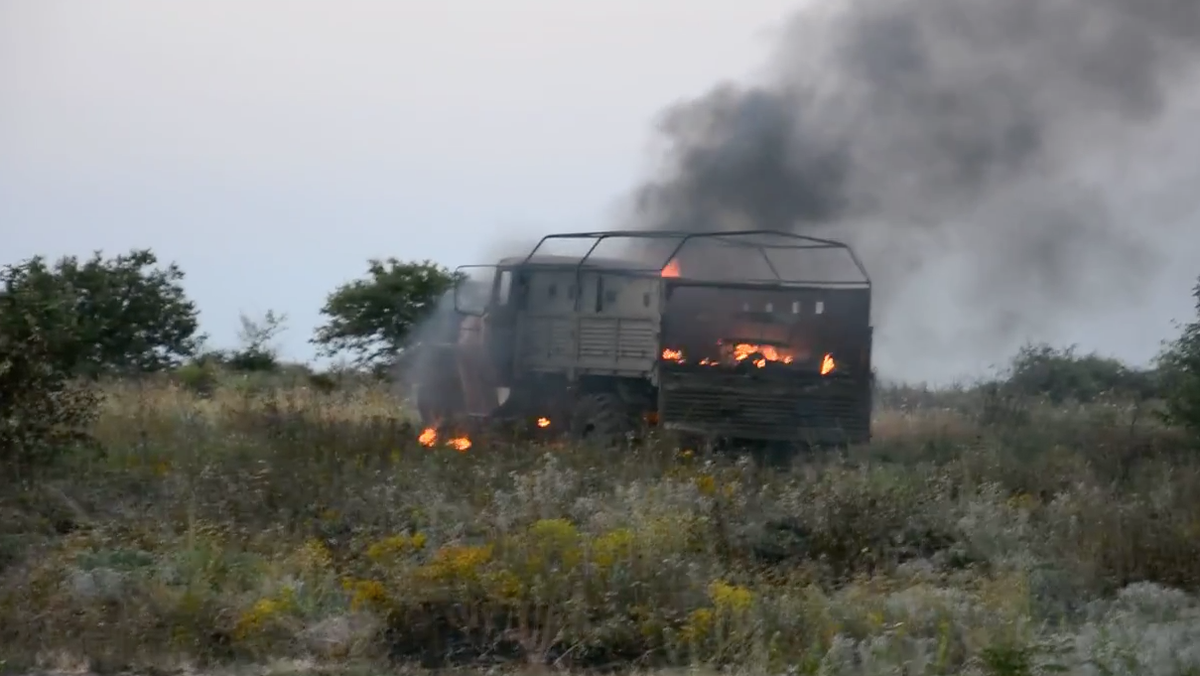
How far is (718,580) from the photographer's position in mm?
9219

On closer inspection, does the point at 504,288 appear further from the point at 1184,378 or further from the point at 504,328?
the point at 1184,378

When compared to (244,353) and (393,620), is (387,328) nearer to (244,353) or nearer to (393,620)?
(244,353)

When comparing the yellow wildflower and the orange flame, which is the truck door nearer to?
the orange flame

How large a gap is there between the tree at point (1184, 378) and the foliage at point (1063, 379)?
6.89 m

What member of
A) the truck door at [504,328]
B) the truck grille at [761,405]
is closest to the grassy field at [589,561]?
the truck grille at [761,405]

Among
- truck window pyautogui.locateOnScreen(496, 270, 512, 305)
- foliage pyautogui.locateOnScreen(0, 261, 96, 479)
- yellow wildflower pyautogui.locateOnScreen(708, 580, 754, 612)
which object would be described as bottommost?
yellow wildflower pyautogui.locateOnScreen(708, 580, 754, 612)

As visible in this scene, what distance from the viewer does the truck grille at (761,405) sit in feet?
56.6

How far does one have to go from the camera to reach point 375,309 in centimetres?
3519

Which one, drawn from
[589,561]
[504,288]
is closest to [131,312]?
[504,288]

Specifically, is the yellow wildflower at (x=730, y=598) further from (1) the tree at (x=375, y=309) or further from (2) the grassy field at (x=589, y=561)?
(1) the tree at (x=375, y=309)

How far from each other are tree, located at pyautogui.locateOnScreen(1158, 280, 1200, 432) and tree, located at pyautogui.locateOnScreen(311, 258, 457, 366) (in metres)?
18.2

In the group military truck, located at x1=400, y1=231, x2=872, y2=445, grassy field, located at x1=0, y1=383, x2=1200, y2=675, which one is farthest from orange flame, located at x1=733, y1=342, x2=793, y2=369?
grassy field, located at x1=0, y1=383, x2=1200, y2=675

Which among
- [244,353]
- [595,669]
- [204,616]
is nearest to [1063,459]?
[595,669]

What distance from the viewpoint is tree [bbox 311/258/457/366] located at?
3466 centimetres
